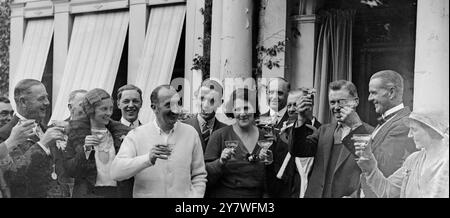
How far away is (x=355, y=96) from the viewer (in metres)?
5.65

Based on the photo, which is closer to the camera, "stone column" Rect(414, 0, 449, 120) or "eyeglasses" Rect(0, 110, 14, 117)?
"stone column" Rect(414, 0, 449, 120)

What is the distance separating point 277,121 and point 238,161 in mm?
444

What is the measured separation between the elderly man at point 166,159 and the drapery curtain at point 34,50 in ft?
6.56

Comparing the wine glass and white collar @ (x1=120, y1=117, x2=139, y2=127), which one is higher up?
white collar @ (x1=120, y1=117, x2=139, y2=127)

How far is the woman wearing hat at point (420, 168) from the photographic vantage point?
17.9ft

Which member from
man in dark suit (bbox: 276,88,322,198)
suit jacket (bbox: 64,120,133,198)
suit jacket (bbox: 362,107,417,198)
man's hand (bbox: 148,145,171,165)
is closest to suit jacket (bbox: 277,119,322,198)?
man in dark suit (bbox: 276,88,322,198)

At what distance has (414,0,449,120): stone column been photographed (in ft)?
19.1

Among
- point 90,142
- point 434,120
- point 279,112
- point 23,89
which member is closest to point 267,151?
point 279,112

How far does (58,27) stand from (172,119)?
2584 mm

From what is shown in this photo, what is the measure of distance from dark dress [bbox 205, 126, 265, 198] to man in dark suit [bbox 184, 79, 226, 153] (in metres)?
0.15

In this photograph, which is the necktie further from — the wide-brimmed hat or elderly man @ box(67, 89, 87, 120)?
A: the wide-brimmed hat

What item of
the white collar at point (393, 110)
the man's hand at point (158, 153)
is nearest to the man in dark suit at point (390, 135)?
the white collar at point (393, 110)
